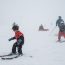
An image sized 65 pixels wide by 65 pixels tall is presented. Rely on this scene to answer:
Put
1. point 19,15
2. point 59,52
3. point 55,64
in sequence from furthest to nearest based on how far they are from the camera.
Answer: point 19,15, point 59,52, point 55,64

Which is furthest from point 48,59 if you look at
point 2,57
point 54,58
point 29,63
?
point 2,57

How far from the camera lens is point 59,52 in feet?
36.4

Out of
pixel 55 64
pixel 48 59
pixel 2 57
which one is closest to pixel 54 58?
pixel 48 59

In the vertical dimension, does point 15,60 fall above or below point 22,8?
below

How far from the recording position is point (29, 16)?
206ft

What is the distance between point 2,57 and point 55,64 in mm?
2181

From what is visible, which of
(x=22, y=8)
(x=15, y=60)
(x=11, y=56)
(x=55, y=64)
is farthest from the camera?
(x=22, y=8)

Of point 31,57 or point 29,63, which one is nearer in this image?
point 29,63

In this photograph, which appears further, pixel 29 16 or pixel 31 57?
pixel 29 16

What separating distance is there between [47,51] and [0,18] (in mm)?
52165

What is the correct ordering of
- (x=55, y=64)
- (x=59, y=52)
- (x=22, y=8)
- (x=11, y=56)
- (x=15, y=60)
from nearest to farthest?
(x=55, y=64), (x=15, y=60), (x=11, y=56), (x=59, y=52), (x=22, y=8)

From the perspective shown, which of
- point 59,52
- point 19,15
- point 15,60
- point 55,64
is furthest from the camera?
point 19,15

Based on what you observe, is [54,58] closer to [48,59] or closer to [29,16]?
[48,59]

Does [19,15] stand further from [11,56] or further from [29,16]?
[11,56]
